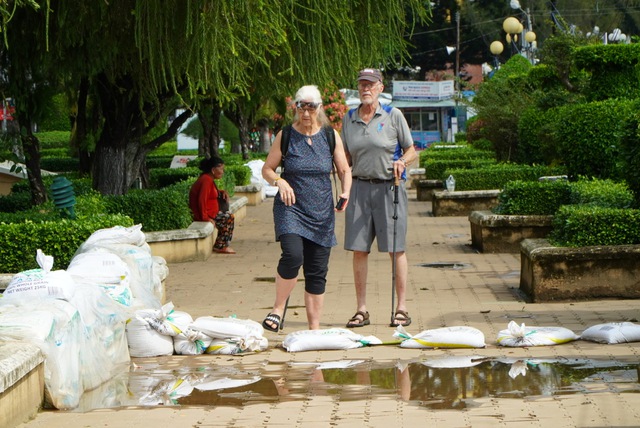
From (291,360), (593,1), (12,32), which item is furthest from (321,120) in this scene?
(593,1)

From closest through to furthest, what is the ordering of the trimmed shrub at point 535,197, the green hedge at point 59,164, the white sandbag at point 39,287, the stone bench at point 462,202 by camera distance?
the white sandbag at point 39,287 < the trimmed shrub at point 535,197 < the stone bench at point 462,202 < the green hedge at point 59,164

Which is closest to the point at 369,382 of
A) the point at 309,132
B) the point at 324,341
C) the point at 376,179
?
the point at 324,341

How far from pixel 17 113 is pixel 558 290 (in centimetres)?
756

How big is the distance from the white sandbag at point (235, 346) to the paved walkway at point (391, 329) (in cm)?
8

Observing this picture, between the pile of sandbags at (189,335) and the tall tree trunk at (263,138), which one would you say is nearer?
the pile of sandbags at (189,335)

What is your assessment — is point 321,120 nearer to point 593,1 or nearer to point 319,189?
point 319,189

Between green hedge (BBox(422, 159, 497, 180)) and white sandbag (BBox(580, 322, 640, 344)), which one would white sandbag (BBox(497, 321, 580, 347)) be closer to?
white sandbag (BBox(580, 322, 640, 344))

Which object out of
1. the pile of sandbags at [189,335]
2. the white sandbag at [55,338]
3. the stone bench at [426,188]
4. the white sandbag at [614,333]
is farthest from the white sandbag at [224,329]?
the stone bench at [426,188]

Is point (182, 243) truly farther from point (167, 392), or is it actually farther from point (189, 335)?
point (167, 392)

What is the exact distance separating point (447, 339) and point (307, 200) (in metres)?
1.51

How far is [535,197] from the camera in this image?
13641 mm

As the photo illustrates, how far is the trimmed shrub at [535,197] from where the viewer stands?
43.9 ft

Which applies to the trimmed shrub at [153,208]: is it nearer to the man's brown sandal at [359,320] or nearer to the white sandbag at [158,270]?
the white sandbag at [158,270]

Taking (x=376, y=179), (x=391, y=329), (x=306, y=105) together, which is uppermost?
(x=306, y=105)
